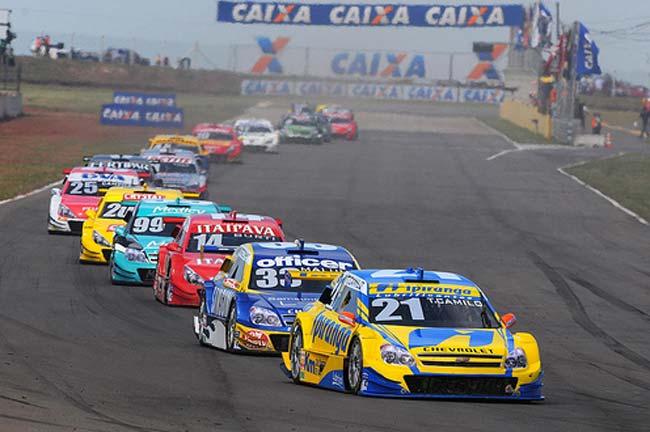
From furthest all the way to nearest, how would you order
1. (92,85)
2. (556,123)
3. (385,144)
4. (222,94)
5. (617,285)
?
(222,94), (92,85), (556,123), (385,144), (617,285)

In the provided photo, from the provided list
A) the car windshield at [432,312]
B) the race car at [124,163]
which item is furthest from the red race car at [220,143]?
the car windshield at [432,312]

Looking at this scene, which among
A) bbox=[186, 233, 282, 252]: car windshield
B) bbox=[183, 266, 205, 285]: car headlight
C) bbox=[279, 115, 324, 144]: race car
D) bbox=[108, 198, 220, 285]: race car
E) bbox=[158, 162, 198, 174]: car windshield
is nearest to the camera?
bbox=[183, 266, 205, 285]: car headlight

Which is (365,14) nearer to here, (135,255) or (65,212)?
(65,212)

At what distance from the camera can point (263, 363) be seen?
14.8 m

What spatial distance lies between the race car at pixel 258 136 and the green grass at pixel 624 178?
12874mm

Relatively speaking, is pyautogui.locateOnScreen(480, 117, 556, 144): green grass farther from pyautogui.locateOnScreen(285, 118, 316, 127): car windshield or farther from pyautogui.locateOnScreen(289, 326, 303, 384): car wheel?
pyautogui.locateOnScreen(289, 326, 303, 384): car wheel

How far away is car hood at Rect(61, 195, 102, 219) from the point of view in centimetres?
2903

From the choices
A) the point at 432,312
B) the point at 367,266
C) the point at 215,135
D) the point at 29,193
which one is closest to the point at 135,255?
the point at 367,266

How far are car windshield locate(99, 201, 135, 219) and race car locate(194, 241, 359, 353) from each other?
8.84 meters

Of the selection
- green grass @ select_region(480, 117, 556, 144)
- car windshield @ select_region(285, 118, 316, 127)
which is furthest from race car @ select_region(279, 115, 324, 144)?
green grass @ select_region(480, 117, 556, 144)

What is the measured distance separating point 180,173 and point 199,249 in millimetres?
17567

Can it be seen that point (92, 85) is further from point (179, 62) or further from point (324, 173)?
point (324, 173)

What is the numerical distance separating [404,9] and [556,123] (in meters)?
13.9

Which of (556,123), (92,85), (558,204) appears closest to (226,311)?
(558,204)
